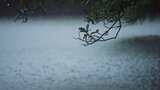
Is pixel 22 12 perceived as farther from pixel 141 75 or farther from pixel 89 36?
pixel 141 75

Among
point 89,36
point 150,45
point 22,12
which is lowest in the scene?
point 150,45

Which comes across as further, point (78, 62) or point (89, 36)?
point (78, 62)

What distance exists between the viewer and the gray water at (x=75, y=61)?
15.2ft

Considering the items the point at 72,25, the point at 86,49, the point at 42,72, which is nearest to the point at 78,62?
the point at 42,72

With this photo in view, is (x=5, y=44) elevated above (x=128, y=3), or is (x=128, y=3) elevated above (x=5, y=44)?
(x=128, y=3)

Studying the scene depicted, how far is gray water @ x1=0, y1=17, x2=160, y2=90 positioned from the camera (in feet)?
15.2

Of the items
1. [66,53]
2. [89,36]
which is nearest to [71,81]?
[89,36]

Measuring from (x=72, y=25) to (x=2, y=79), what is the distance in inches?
237

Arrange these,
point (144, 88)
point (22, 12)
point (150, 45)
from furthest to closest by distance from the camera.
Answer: point (150, 45)
point (144, 88)
point (22, 12)

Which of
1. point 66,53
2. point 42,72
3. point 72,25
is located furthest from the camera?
point 72,25

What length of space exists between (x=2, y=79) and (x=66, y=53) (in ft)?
9.90

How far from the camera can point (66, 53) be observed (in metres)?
8.05

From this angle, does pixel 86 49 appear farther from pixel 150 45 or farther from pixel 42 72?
pixel 42 72

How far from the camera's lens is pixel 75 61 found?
6840mm
